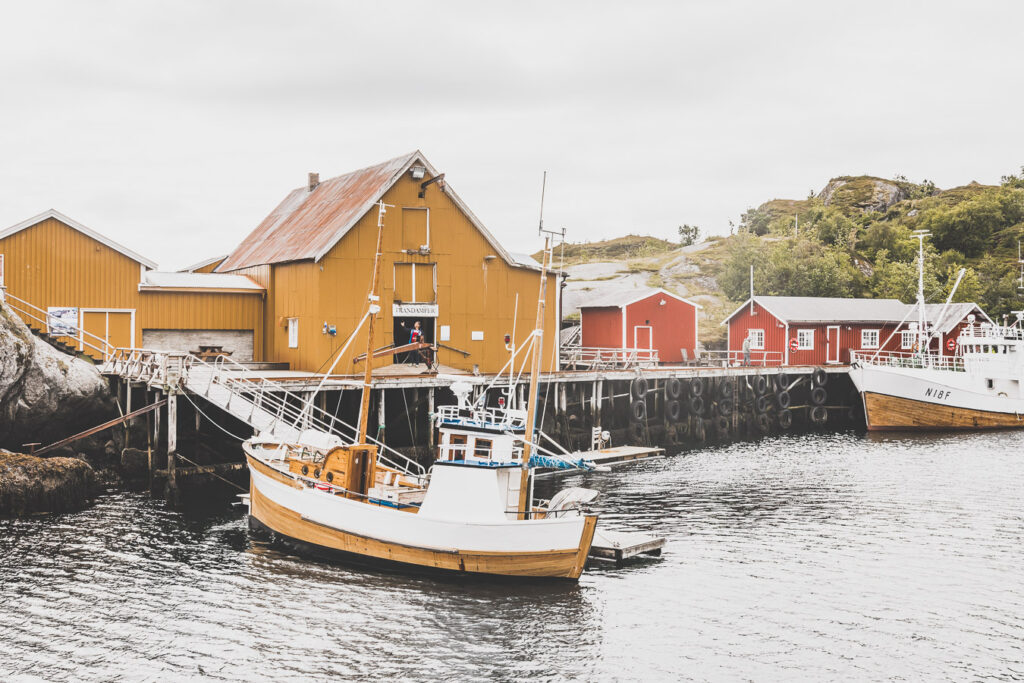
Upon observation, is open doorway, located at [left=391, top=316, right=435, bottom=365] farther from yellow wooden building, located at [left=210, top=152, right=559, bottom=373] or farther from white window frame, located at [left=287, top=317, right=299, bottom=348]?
white window frame, located at [left=287, top=317, right=299, bottom=348]

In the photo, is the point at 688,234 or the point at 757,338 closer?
the point at 757,338

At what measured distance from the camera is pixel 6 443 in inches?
1004

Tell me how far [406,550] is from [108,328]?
730 inches

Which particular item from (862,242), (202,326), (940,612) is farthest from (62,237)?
(862,242)

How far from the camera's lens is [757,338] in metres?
50.5

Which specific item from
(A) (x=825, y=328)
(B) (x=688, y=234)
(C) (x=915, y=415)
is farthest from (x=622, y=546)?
(B) (x=688, y=234)

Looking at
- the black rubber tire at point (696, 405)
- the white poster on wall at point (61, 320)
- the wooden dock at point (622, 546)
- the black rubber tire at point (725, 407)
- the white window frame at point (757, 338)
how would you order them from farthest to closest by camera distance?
the white window frame at point (757, 338) → the black rubber tire at point (725, 407) → the black rubber tire at point (696, 405) → the white poster on wall at point (61, 320) → the wooden dock at point (622, 546)

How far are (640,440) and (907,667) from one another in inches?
925

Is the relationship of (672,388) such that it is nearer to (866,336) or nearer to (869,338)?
(866,336)

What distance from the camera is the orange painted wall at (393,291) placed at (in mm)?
31250

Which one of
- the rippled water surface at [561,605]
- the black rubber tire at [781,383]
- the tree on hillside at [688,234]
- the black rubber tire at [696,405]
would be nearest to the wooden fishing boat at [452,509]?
the rippled water surface at [561,605]

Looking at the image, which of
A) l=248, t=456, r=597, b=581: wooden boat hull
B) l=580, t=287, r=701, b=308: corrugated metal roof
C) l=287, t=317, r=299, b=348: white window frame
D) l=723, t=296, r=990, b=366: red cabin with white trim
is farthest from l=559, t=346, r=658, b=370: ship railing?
Result: l=248, t=456, r=597, b=581: wooden boat hull

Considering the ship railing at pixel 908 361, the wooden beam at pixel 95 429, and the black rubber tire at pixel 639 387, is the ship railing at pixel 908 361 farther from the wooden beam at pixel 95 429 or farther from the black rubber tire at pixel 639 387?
the wooden beam at pixel 95 429

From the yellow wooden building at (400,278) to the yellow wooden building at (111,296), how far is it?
4.87 feet
